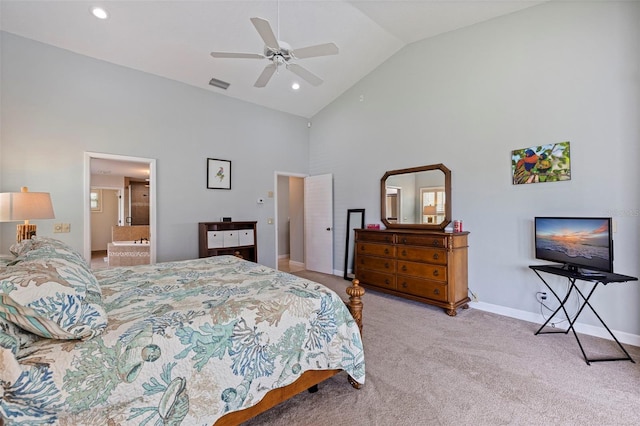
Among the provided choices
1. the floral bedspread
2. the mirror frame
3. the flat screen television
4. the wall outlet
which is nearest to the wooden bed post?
the floral bedspread

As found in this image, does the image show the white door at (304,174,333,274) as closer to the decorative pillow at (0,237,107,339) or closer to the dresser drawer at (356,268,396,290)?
the dresser drawer at (356,268,396,290)

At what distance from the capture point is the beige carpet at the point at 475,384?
171cm

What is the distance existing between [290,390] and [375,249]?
2.80 meters

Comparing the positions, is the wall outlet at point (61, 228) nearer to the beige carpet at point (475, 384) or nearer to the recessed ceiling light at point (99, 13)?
the recessed ceiling light at point (99, 13)

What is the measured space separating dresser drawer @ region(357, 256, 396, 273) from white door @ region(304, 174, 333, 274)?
3.92ft

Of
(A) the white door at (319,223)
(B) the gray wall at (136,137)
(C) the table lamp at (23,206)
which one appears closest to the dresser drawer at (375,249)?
(A) the white door at (319,223)

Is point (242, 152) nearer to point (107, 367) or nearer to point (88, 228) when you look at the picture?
point (88, 228)

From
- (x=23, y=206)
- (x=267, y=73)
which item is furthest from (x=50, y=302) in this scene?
(x=267, y=73)

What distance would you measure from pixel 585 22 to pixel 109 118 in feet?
18.5

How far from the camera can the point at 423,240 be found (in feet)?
11.9

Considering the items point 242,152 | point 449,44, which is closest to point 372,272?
point 242,152

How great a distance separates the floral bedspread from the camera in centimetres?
108

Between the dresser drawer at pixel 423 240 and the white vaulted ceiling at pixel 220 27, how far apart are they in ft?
8.98

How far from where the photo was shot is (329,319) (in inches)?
69.3
